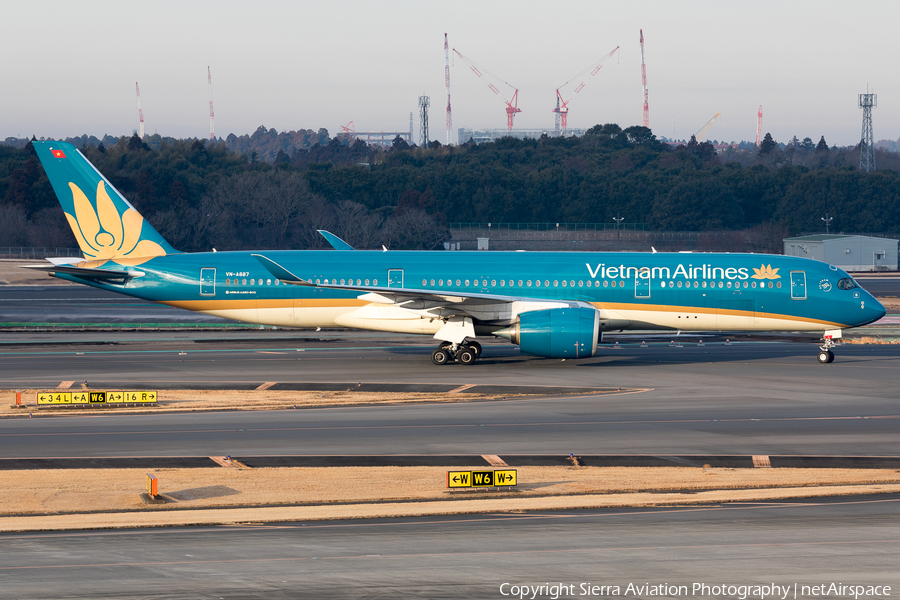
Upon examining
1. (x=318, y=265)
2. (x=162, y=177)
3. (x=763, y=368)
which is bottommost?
(x=763, y=368)

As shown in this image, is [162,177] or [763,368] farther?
[162,177]

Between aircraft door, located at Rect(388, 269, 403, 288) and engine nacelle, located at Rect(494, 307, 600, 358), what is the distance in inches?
253

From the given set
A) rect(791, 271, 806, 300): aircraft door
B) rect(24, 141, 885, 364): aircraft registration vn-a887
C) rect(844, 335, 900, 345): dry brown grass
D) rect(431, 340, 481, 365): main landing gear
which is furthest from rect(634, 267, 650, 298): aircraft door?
rect(844, 335, 900, 345): dry brown grass

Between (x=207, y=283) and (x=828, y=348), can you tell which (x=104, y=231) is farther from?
(x=828, y=348)

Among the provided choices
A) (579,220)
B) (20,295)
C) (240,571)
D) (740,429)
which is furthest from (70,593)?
(579,220)

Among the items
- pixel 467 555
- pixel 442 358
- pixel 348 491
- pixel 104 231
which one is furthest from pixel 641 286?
pixel 467 555

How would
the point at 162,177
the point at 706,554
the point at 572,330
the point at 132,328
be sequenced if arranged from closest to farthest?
the point at 706,554 < the point at 572,330 < the point at 132,328 < the point at 162,177

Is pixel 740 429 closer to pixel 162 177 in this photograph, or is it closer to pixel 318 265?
pixel 318 265

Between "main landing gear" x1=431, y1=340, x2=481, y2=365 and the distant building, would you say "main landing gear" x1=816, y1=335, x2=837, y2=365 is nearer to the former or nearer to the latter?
"main landing gear" x1=431, y1=340, x2=481, y2=365

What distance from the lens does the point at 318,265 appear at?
42.8m

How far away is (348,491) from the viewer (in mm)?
19750

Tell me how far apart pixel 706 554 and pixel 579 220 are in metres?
174

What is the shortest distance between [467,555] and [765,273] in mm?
31472

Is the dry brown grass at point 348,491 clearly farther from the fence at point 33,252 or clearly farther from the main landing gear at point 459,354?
the fence at point 33,252
